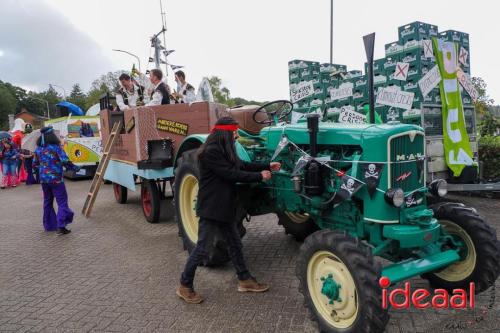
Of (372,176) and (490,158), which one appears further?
(490,158)

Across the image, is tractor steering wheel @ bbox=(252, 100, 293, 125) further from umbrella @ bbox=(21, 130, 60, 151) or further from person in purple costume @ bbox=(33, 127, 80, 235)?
umbrella @ bbox=(21, 130, 60, 151)

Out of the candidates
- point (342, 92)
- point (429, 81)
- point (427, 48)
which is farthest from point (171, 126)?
point (427, 48)

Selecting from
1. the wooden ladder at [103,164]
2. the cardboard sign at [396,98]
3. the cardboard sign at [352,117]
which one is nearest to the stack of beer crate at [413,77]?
the cardboard sign at [352,117]

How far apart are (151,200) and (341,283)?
4369 millimetres

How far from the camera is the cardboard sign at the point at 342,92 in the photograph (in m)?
7.85

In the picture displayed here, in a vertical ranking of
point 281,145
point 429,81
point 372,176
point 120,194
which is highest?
point 429,81

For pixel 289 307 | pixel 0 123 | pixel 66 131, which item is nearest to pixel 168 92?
pixel 289 307

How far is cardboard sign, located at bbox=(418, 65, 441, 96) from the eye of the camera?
6.36 m

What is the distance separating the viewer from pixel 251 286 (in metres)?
3.76

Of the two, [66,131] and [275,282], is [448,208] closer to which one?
[275,282]

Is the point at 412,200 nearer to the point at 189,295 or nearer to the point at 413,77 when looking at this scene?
the point at 189,295

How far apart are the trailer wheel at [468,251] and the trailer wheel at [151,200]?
428cm

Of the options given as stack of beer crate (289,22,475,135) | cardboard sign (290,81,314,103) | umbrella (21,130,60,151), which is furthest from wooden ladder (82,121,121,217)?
umbrella (21,130,60,151)

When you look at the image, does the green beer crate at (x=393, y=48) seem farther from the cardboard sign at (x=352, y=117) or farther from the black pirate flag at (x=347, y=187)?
the black pirate flag at (x=347, y=187)
